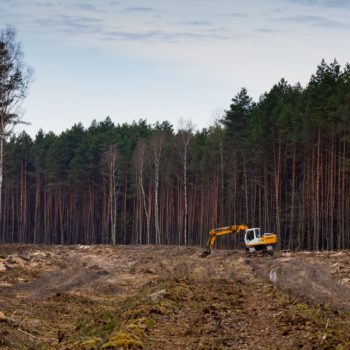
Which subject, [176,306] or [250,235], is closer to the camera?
[176,306]

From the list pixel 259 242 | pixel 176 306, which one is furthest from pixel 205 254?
pixel 176 306

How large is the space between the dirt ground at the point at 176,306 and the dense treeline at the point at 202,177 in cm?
1846

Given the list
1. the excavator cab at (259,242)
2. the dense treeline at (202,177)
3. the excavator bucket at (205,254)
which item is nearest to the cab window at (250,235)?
the excavator cab at (259,242)

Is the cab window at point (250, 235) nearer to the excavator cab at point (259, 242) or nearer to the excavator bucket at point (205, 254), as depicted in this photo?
the excavator cab at point (259, 242)

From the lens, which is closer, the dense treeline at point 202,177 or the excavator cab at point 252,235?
the excavator cab at point 252,235

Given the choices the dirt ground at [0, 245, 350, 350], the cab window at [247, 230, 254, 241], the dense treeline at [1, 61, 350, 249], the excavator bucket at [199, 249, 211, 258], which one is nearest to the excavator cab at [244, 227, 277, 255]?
the cab window at [247, 230, 254, 241]

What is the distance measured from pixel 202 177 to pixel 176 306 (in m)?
51.8

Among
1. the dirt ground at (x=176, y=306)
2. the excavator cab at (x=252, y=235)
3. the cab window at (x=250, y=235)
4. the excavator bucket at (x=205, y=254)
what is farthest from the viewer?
the excavator bucket at (x=205, y=254)

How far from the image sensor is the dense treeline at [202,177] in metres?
46.7

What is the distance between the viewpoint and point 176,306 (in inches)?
591

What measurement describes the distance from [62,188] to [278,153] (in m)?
42.0

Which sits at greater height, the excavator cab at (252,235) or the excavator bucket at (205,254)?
the excavator cab at (252,235)

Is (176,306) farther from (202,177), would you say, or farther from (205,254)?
(202,177)

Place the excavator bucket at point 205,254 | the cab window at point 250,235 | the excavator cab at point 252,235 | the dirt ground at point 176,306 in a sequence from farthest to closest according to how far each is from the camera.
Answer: the excavator bucket at point 205,254, the cab window at point 250,235, the excavator cab at point 252,235, the dirt ground at point 176,306
